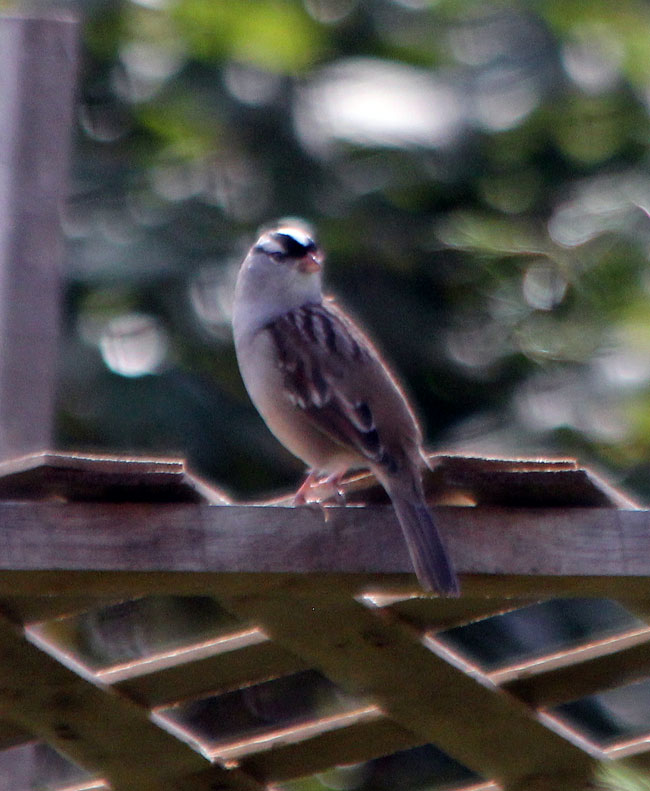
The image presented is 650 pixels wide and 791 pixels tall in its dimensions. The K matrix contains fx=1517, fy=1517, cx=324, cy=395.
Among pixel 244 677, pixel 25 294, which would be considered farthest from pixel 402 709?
pixel 25 294

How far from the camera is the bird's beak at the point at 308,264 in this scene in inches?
165

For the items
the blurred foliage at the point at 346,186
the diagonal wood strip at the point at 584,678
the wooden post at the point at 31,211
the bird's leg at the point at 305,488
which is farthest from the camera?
the blurred foliage at the point at 346,186

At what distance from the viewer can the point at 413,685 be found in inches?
119

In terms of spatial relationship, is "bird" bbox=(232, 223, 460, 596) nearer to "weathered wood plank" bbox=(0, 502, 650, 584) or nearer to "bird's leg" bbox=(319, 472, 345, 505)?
"bird's leg" bbox=(319, 472, 345, 505)

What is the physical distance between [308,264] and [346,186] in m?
1.42

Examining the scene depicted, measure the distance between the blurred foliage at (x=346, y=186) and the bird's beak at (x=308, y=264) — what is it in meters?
0.70

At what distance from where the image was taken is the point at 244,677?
3.10 meters

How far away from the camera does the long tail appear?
8.45 feet

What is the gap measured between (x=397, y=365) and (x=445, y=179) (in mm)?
764

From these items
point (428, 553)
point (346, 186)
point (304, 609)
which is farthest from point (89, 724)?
point (346, 186)

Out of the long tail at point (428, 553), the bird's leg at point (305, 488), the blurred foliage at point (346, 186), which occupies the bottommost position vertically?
the long tail at point (428, 553)

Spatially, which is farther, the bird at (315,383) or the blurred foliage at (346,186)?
the blurred foliage at (346,186)

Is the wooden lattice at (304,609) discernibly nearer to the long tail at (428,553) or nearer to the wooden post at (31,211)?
the long tail at (428,553)

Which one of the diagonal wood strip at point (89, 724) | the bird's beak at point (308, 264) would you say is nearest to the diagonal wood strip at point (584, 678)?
the diagonal wood strip at point (89, 724)
